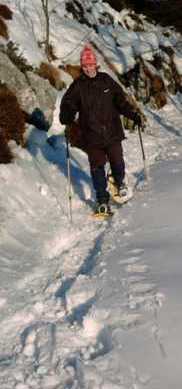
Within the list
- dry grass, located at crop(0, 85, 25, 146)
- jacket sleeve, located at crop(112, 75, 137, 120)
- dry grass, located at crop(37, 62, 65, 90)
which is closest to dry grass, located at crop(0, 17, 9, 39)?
dry grass, located at crop(37, 62, 65, 90)

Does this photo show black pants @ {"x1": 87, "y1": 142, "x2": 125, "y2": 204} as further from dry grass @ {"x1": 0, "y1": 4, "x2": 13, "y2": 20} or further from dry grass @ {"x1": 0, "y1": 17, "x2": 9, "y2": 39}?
dry grass @ {"x1": 0, "y1": 4, "x2": 13, "y2": 20}

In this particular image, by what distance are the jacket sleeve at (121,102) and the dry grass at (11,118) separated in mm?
2282

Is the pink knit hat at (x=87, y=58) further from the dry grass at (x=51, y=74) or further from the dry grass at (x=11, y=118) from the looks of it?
the dry grass at (x=51, y=74)

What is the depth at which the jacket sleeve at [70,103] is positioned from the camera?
859cm

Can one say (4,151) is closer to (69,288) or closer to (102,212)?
(102,212)

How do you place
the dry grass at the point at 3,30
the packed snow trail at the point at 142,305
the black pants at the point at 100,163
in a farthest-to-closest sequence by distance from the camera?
the dry grass at the point at 3,30
the black pants at the point at 100,163
the packed snow trail at the point at 142,305

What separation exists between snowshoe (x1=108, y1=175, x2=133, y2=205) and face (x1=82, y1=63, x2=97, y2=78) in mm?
1717

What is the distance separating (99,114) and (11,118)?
2.48 metres

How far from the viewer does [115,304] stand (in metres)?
5.05

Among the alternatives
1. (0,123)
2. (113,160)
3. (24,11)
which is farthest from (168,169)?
(24,11)

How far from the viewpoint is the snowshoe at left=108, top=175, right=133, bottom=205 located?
30.1 ft

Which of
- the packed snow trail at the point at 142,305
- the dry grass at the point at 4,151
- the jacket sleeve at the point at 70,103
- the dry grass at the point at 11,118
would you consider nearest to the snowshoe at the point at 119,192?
the jacket sleeve at the point at 70,103

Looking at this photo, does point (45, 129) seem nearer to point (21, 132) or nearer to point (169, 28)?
point (21, 132)

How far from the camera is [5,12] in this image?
53.1 ft
